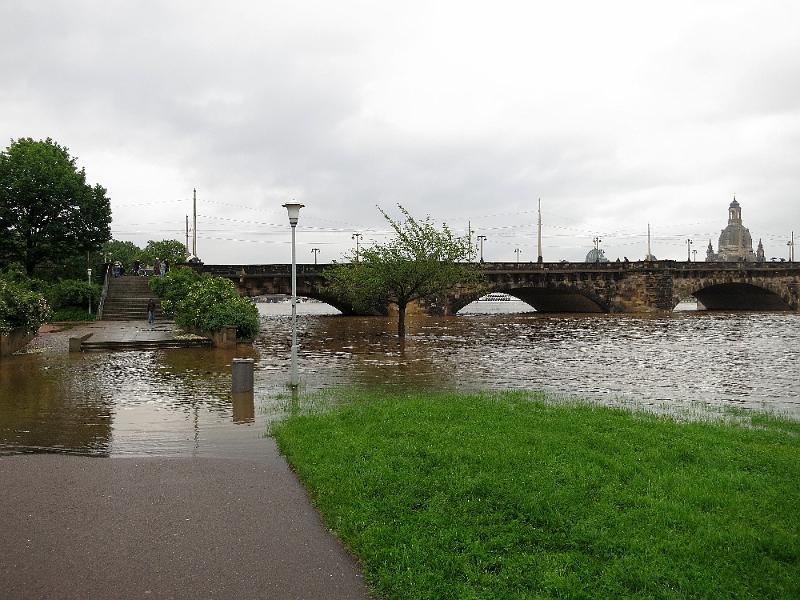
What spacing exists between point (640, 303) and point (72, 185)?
57.0 meters

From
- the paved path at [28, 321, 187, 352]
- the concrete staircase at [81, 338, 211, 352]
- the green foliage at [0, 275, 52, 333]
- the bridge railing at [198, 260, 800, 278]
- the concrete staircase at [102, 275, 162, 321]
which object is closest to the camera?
the green foliage at [0, 275, 52, 333]

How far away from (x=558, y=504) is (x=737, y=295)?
Answer: 86713mm

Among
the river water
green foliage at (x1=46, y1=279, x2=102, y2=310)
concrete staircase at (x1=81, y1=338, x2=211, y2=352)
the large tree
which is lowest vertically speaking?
the river water

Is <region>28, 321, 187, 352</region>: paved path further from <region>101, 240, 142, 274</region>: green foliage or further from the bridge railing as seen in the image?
<region>101, 240, 142, 274</region>: green foliage

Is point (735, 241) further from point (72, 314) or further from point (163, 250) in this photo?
point (72, 314)

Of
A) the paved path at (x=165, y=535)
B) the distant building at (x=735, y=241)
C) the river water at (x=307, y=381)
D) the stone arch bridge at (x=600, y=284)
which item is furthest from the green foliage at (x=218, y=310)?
the distant building at (x=735, y=241)

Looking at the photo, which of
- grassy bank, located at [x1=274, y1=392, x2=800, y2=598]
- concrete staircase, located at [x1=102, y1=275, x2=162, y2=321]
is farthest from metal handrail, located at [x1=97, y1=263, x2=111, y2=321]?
grassy bank, located at [x1=274, y1=392, x2=800, y2=598]

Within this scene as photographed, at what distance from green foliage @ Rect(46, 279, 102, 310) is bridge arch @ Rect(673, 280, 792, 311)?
58.7 metres

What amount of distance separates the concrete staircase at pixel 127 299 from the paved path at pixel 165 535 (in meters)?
32.4

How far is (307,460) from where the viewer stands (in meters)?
8.29

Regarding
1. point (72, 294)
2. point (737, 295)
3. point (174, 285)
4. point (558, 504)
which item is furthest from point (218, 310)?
point (737, 295)

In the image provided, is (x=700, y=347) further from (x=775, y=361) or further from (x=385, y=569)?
(x=385, y=569)

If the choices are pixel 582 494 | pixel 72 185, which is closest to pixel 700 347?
pixel 582 494

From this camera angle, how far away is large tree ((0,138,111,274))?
144 feet
